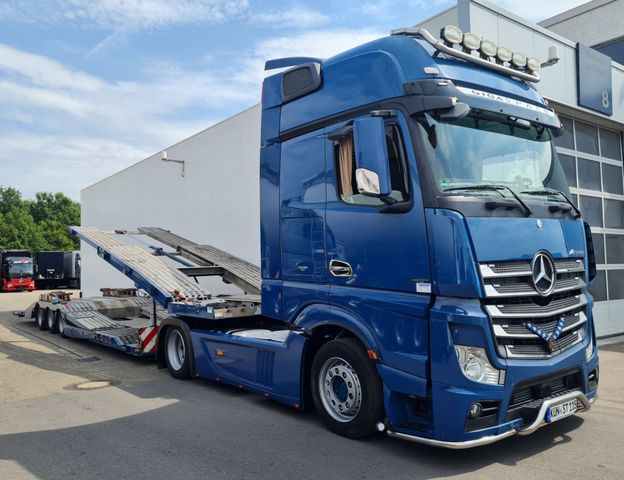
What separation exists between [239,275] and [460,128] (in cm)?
586

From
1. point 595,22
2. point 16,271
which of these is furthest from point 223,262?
point 16,271

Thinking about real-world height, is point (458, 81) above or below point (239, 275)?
above

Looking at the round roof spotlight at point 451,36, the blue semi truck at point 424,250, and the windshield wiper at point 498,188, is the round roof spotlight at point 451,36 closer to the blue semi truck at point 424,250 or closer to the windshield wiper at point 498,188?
the blue semi truck at point 424,250

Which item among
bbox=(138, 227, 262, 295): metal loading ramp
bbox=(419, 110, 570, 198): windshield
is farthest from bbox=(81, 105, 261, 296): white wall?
bbox=(419, 110, 570, 198): windshield

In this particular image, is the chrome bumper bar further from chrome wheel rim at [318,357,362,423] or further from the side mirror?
the side mirror

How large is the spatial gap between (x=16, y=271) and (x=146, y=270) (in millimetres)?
32862

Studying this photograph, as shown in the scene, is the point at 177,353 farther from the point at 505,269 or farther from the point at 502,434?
the point at 505,269

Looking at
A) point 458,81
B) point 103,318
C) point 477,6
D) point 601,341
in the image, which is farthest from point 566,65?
point 103,318

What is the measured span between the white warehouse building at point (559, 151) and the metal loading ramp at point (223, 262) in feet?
3.22

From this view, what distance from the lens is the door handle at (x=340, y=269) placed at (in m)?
5.00

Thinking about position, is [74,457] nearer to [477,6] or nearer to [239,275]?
[239,275]

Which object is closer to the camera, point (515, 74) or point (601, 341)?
point (515, 74)

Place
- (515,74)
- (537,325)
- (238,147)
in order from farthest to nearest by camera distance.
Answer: (238,147), (515,74), (537,325)

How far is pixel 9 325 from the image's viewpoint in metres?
15.1
